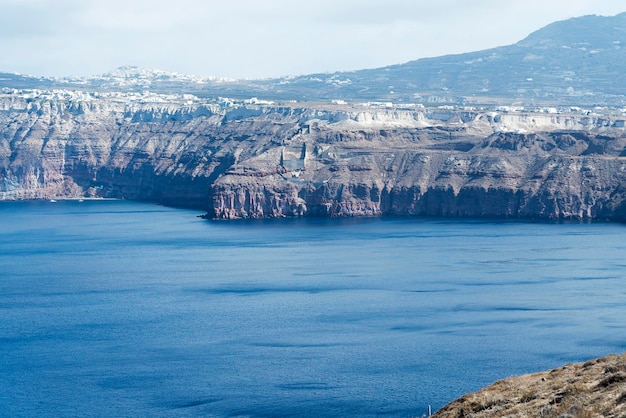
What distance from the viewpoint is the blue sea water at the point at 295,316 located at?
53.3 metres

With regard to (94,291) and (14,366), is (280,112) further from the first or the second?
(14,366)

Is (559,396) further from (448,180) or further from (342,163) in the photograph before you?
(342,163)

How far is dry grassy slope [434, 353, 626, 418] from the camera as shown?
2478cm

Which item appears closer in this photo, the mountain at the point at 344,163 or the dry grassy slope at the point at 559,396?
the dry grassy slope at the point at 559,396

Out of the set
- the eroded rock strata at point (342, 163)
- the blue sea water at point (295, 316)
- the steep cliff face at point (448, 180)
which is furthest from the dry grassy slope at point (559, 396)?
the eroded rock strata at point (342, 163)

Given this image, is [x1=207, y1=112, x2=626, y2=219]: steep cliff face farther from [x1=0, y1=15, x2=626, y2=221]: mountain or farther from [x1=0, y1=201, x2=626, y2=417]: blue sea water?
[x1=0, y1=201, x2=626, y2=417]: blue sea water

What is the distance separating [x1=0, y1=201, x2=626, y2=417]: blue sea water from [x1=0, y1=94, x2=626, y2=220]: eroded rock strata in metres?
15.7

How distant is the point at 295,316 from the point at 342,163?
79244 mm

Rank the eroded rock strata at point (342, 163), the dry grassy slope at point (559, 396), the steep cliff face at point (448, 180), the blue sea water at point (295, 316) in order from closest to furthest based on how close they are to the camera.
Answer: the dry grassy slope at point (559, 396) → the blue sea water at point (295, 316) → the steep cliff face at point (448, 180) → the eroded rock strata at point (342, 163)

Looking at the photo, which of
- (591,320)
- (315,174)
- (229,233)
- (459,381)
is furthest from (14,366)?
(315,174)

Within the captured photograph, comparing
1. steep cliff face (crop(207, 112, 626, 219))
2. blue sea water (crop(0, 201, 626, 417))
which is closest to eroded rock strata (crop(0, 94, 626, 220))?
steep cliff face (crop(207, 112, 626, 219))

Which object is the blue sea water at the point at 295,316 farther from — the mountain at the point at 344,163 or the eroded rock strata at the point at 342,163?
the eroded rock strata at the point at 342,163

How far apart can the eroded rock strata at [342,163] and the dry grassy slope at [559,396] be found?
104583 mm

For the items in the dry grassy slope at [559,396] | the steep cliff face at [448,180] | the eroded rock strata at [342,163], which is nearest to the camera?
the dry grassy slope at [559,396]
